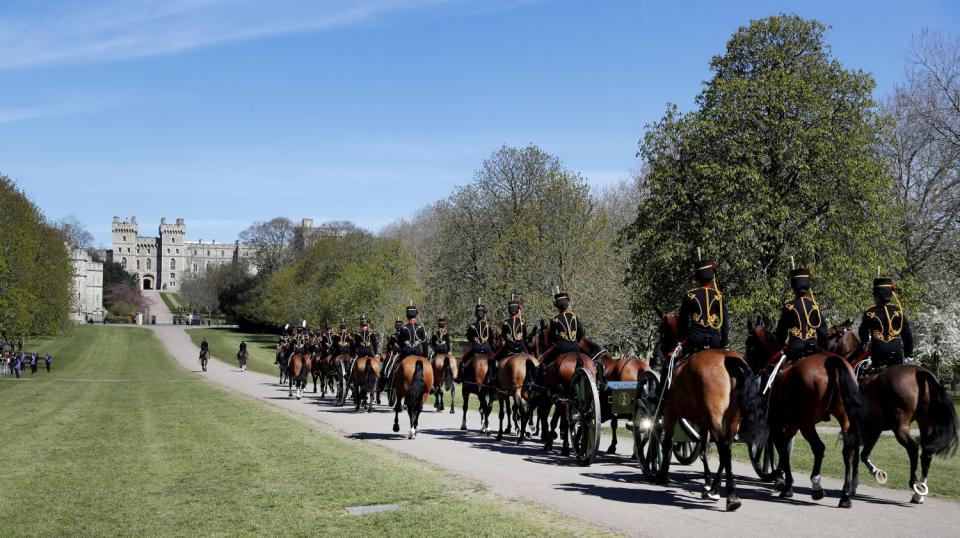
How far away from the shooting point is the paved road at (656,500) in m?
9.39

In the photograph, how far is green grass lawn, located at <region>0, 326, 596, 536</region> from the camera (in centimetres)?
991

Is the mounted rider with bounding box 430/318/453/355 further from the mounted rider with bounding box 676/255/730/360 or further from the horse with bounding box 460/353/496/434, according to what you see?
the mounted rider with bounding box 676/255/730/360

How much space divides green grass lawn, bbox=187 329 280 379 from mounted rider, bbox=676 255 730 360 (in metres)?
47.0

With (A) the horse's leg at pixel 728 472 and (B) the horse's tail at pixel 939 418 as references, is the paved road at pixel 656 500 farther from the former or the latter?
(B) the horse's tail at pixel 939 418

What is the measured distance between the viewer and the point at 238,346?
9244 cm

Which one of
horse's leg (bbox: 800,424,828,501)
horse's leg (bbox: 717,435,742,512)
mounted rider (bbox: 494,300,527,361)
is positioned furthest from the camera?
mounted rider (bbox: 494,300,527,361)

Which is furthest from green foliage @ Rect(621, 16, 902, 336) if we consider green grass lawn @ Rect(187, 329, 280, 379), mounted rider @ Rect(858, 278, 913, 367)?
green grass lawn @ Rect(187, 329, 280, 379)

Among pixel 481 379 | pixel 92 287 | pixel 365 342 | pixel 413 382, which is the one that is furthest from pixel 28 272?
pixel 92 287

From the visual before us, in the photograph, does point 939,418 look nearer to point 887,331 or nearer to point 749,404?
point 887,331

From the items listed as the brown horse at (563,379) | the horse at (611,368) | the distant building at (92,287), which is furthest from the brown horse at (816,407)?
the distant building at (92,287)

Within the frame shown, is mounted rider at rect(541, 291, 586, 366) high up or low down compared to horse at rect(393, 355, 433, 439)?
up

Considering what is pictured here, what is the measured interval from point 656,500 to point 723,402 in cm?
162

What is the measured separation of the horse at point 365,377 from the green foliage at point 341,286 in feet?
116

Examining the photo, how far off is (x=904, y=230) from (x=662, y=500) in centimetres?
3166
